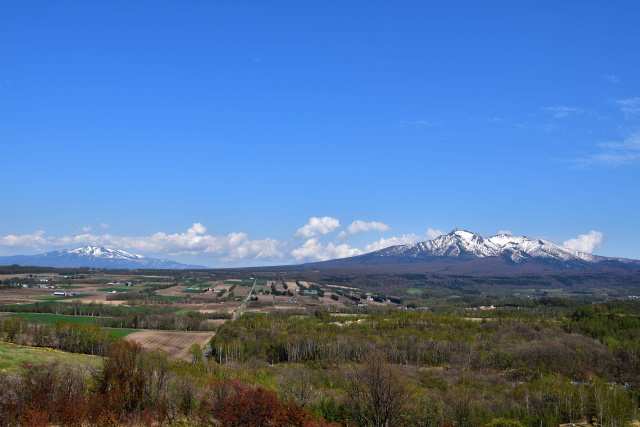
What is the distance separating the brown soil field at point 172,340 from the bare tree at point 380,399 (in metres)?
57.0

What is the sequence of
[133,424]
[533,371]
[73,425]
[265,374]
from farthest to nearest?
1. [533,371]
2. [265,374]
3. [133,424]
4. [73,425]

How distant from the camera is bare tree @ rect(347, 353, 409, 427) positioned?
59.7m

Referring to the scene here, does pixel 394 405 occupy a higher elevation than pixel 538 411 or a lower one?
higher

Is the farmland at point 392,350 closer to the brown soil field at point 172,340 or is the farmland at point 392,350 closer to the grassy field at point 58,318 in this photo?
the brown soil field at point 172,340

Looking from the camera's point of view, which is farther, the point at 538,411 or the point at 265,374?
the point at 265,374

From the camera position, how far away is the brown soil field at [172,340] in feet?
386

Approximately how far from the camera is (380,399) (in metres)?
60.5

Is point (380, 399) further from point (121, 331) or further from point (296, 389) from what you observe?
point (121, 331)

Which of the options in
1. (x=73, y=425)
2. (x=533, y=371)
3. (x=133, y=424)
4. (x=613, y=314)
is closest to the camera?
(x=73, y=425)

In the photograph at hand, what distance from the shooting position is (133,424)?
57312 millimetres

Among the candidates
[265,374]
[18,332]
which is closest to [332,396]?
[265,374]

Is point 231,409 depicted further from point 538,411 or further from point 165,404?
point 538,411

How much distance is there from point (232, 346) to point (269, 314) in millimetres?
66583

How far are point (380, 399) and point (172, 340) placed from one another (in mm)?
85737
